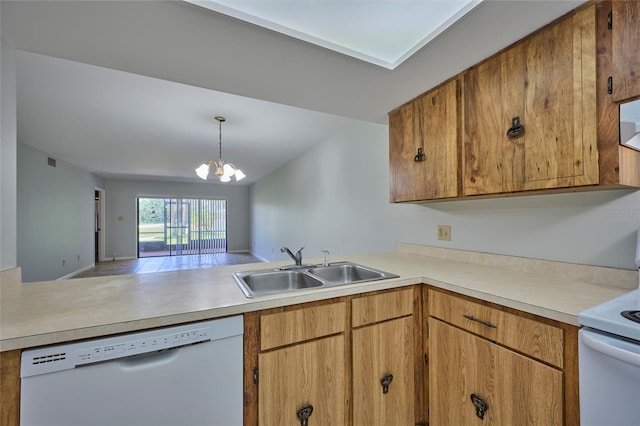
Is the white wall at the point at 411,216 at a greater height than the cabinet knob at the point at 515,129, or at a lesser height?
lesser

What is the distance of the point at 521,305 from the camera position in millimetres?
1020

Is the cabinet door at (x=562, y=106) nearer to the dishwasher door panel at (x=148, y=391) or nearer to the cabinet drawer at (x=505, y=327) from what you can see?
the cabinet drawer at (x=505, y=327)

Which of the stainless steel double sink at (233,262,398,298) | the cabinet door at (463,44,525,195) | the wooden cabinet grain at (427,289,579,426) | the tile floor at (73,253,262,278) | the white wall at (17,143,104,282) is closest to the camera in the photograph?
the wooden cabinet grain at (427,289,579,426)

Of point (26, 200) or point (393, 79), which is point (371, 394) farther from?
point (26, 200)

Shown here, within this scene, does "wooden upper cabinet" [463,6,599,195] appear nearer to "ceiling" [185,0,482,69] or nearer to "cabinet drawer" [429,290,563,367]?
"ceiling" [185,0,482,69]

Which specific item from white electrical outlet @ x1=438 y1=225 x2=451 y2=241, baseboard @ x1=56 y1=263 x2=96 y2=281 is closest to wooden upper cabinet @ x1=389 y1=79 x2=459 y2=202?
white electrical outlet @ x1=438 y1=225 x2=451 y2=241

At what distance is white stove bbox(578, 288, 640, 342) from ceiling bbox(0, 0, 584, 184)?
1.16 m

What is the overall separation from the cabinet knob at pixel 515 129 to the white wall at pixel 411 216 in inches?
17.3

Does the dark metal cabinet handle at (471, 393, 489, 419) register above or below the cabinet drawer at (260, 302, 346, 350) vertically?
below

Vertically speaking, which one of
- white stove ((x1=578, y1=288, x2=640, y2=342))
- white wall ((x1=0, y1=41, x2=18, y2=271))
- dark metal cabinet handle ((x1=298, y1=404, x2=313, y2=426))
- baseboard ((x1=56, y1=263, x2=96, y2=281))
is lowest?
baseboard ((x1=56, y1=263, x2=96, y2=281))

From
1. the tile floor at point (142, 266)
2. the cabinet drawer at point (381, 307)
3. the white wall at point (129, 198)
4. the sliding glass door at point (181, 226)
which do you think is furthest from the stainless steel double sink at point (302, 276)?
the sliding glass door at point (181, 226)

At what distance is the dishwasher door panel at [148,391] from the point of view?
796 mm

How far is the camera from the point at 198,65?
1.43 metres

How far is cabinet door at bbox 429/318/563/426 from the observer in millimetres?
960
